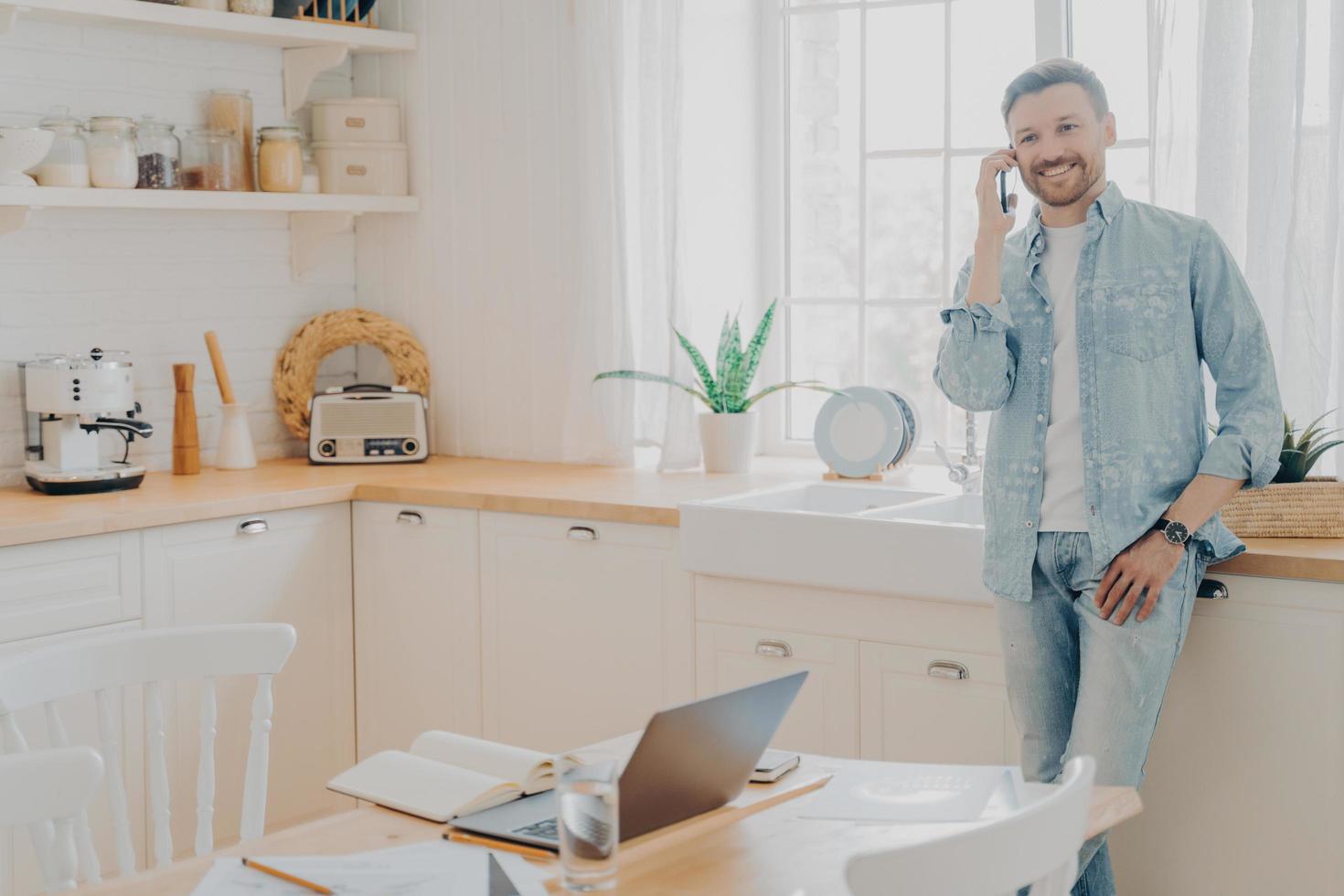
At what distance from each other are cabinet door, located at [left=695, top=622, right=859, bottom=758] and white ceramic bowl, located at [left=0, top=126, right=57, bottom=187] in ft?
5.70

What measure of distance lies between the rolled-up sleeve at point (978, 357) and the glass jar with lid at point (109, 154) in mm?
2052

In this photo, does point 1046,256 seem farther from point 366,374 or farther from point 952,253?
point 366,374

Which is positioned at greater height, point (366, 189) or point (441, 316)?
point (366, 189)

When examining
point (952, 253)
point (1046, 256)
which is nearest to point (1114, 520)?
point (1046, 256)

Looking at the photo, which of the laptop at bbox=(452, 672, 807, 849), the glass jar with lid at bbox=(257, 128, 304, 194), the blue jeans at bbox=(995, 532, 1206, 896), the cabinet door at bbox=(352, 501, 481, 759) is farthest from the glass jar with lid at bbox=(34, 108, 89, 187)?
the laptop at bbox=(452, 672, 807, 849)

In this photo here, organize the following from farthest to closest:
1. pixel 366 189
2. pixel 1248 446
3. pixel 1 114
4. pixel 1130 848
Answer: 1. pixel 366 189
2. pixel 1 114
3. pixel 1130 848
4. pixel 1248 446

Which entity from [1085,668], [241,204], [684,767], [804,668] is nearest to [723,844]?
[684,767]

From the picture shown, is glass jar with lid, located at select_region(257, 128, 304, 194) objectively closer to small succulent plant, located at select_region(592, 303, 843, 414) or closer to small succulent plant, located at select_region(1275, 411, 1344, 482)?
small succulent plant, located at select_region(592, 303, 843, 414)

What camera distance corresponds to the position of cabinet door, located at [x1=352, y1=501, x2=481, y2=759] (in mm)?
3488

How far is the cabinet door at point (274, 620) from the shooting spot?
3301 millimetres

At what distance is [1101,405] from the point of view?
2.29 m

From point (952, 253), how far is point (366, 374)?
1.67 m

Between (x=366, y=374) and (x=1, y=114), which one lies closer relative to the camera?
(x=1, y=114)

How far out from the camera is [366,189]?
13.5ft
